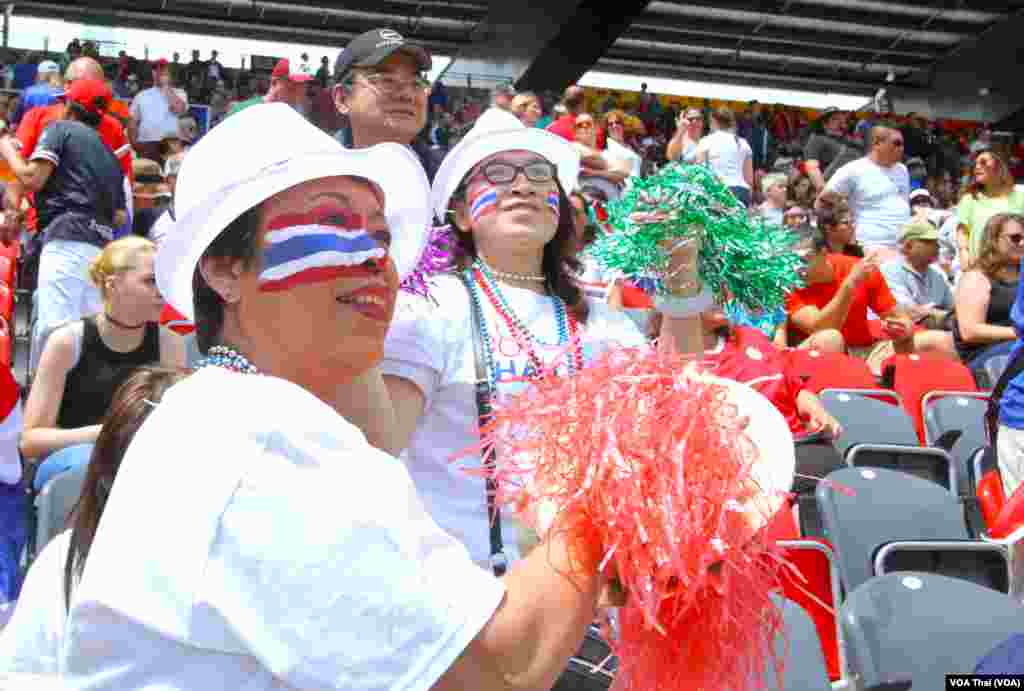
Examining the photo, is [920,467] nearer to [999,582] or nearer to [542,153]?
[999,582]

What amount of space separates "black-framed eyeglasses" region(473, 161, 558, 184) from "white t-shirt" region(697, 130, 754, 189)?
686 centimetres

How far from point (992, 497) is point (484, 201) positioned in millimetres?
2100

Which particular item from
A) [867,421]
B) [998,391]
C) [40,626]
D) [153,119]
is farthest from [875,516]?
[153,119]

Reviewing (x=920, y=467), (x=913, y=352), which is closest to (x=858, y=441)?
(x=920, y=467)

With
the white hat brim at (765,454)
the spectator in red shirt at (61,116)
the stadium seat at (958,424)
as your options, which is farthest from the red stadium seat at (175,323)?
the white hat brim at (765,454)

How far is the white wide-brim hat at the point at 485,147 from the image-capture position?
108 inches

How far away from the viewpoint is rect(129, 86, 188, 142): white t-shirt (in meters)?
10.4

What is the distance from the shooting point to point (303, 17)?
20453mm

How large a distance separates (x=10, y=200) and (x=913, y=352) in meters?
5.16

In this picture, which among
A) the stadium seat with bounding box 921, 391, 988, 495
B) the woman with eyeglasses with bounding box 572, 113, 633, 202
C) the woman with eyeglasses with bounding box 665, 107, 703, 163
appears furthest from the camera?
the woman with eyeglasses with bounding box 665, 107, 703, 163

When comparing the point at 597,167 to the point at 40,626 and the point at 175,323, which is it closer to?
the point at 175,323

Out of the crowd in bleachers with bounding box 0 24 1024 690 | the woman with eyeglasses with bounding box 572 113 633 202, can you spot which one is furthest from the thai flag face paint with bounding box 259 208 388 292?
the woman with eyeglasses with bounding box 572 113 633 202

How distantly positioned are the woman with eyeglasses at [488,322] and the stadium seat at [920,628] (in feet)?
2.86

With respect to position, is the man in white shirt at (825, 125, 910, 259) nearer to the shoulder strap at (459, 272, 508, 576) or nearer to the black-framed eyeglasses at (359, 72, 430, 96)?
the black-framed eyeglasses at (359, 72, 430, 96)
